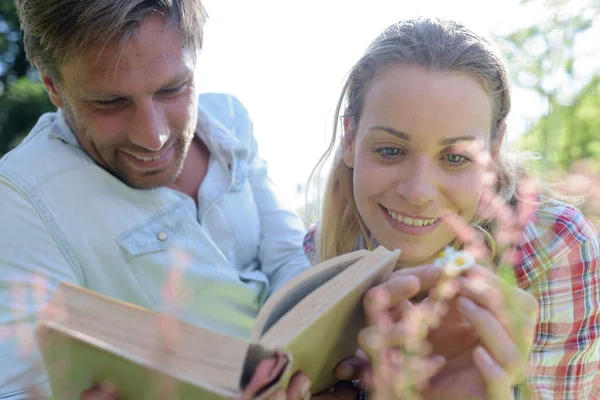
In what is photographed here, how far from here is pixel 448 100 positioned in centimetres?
185

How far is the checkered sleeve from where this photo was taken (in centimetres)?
195

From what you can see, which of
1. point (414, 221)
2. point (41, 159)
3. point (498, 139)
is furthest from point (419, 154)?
point (41, 159)

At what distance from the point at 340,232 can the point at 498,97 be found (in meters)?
0.74

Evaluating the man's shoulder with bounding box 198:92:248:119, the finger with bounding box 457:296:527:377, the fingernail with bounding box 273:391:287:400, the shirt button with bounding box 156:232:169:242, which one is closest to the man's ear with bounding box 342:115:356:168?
the shirt button with bounding box 156:232:169:242

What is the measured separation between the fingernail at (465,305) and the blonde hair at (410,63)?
86 cm

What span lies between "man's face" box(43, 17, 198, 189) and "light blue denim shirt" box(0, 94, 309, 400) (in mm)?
71

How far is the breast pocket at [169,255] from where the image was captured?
6.90 feet

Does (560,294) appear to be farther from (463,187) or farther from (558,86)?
(558,86)

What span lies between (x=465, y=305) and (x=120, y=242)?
1.22 m

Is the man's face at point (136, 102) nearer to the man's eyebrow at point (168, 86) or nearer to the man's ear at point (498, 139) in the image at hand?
the man's eyebrow at point (168, 86)

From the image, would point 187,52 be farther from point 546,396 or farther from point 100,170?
point 546,396

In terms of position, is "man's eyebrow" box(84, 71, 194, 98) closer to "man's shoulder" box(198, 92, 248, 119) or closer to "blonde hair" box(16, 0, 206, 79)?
"blonde hair" box(16, 0, 206, 79)

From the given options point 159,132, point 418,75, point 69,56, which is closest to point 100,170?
point 159,132

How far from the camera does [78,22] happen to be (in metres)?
1.92
